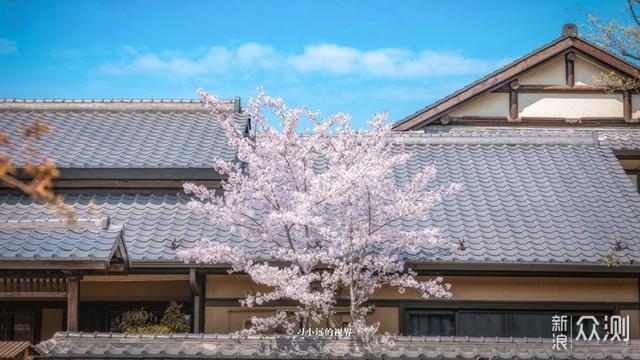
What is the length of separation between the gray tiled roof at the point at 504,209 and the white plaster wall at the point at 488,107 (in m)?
1.93

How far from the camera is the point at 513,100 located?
20453 millimetres

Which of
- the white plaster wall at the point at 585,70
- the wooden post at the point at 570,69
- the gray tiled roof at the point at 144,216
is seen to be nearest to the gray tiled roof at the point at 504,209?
the gray tiled roof at the point at 144,216

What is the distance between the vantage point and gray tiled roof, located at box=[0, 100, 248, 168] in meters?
16.7

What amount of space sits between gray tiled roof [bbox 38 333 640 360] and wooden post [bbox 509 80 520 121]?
10595 mm

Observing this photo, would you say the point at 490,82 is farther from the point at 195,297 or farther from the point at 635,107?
the point at 195,297

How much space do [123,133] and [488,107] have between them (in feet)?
25.3

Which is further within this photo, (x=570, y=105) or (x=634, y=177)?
(x=570, y=105)

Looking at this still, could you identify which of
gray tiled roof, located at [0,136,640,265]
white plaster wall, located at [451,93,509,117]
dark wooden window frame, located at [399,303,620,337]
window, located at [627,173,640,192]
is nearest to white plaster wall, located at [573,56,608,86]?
white plaster wall, located at [451,93,509,117]

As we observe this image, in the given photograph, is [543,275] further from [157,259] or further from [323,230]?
[157,259]

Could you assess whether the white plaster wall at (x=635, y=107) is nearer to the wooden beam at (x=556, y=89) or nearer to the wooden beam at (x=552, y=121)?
the wooden beam at (x=552, y=121)

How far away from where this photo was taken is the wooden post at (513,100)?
20359 millimetres

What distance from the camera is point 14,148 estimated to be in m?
17.0

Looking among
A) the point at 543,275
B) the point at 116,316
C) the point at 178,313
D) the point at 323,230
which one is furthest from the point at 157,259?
the point at 543,275

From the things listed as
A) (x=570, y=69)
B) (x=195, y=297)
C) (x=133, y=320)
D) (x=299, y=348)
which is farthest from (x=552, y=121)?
(x=299, y=348)
